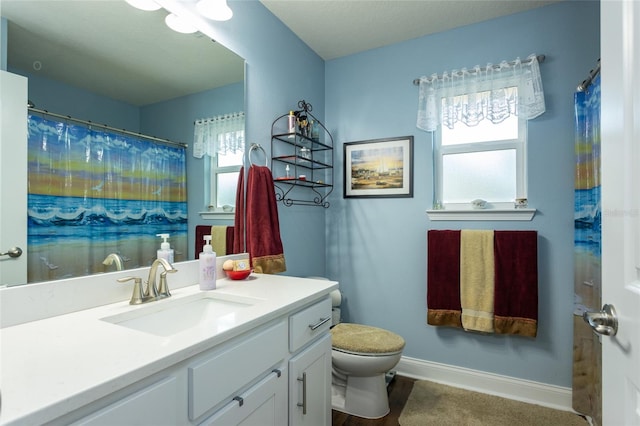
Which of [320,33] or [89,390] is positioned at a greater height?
[320,33]

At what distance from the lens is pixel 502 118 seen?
6.68ft

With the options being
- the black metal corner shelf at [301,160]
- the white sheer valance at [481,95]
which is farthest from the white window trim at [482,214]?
the black metal corner shelf at [301,160]

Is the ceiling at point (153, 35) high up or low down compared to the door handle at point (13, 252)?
up

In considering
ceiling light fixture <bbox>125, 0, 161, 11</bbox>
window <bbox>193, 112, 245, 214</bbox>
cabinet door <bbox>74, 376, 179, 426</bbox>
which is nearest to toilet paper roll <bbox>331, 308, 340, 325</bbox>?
window <bbox>193, 112, 245, 214</bbox>

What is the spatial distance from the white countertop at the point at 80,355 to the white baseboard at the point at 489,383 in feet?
5.46

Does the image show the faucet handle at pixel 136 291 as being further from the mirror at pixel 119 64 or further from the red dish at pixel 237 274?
the red dish at pixel 237 274

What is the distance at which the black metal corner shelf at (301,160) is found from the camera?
2.10 m

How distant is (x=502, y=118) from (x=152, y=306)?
2203 millimetres

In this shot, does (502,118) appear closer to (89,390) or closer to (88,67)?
(88,67)

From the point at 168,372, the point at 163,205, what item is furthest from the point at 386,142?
the point at 168,372

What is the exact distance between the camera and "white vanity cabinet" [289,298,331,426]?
1197mm

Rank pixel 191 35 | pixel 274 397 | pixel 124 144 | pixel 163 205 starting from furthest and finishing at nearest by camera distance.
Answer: pixel 191 35, pixel 163 205, pixel 124 144, pixel 274 397

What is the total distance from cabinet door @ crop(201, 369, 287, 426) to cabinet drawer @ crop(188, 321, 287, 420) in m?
0.03

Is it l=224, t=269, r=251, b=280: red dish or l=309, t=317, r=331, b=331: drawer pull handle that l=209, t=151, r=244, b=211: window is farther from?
l=309, t=317, r=331, b=331: drawer pull handle
